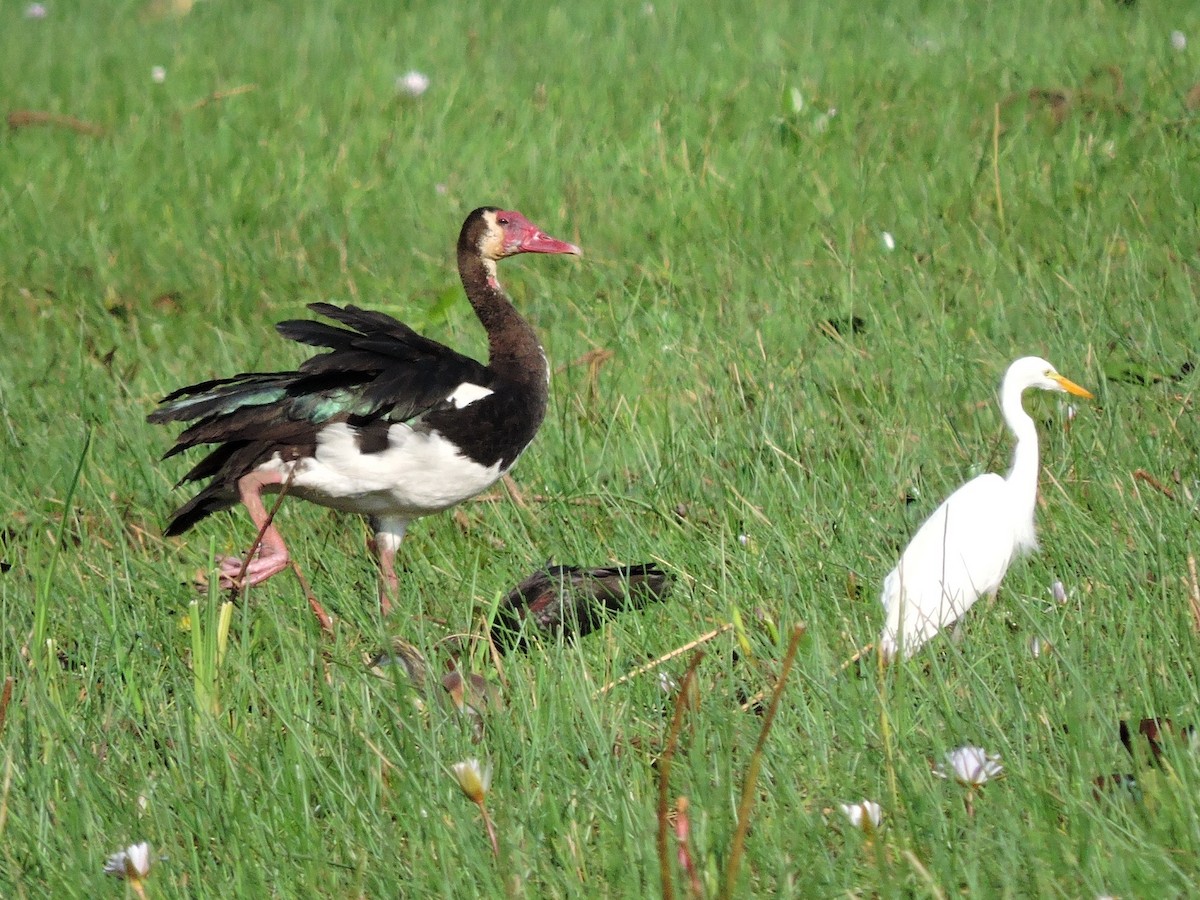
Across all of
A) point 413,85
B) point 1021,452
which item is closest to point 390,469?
point 1021,452

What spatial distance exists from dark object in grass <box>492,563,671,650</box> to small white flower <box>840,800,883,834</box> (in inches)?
41.3

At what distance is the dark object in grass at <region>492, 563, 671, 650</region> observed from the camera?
3473 millimetres

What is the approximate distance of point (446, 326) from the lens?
605cm

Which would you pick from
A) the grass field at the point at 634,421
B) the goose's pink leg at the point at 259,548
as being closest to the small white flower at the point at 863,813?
the grass field at the point at 634,421

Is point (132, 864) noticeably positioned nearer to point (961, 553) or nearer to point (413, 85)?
point (961, 553)

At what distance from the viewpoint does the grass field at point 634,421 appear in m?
2.52

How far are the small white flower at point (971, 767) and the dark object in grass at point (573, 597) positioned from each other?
3.58 feet

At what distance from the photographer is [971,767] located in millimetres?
2338

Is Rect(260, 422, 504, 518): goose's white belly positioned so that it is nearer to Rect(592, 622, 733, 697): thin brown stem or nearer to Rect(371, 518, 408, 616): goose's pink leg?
Rect(371, 518, 408, 616): goose's pink leg

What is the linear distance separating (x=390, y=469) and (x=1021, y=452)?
158 centimetres

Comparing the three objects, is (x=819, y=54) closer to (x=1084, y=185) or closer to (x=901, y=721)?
(x=1084, y=185)

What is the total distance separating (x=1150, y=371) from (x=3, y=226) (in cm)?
467

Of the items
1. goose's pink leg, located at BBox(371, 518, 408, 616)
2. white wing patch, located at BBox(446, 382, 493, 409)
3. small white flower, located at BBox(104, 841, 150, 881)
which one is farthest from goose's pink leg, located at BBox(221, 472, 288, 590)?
small white flower, located at BBox(104, 841, 150, 881)

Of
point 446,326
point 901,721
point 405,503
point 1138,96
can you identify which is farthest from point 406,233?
point 901,721
